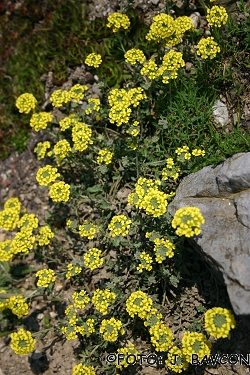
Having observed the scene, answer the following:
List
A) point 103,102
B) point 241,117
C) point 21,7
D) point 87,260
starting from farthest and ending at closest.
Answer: point 21,7
point 103,102
point 241,117
point 87,260

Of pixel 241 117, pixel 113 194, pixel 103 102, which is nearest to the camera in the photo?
pixel 241 117

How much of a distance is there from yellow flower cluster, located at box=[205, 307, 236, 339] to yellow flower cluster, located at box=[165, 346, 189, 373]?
22.9 inches

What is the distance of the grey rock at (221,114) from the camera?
17.7 feet

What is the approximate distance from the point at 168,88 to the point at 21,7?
351 centimetres

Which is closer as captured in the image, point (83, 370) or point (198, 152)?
point (83, 370)

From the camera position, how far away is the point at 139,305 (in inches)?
176

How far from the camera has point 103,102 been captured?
630cm

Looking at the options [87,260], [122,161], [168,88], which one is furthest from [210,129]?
[87,260]

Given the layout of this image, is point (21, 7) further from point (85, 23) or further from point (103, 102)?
point (103, 102)

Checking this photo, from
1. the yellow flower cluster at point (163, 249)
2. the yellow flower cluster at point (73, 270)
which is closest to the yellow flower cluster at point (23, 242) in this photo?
the yellow flower cluster at point (73, 270)

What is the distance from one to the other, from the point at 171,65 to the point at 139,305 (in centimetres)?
295

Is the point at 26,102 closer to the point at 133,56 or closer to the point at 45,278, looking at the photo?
the point at 133,56

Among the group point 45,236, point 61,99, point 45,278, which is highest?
point 61,99

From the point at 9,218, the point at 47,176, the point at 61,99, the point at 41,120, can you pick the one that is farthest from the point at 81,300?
the point at 61,99
